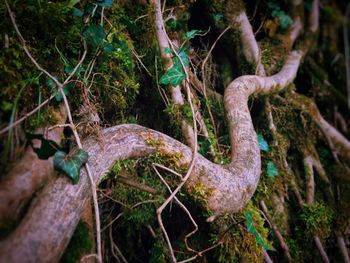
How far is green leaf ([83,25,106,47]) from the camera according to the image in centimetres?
143

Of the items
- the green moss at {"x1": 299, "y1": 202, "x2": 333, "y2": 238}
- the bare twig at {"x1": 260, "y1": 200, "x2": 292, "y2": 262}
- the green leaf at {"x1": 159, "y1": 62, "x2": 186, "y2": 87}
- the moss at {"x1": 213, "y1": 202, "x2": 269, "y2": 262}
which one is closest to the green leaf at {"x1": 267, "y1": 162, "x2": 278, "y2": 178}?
the bare twig at {"x1": 260, "y1": 200, "x2": 292, "y2": 262}

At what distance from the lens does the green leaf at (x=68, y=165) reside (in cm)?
110

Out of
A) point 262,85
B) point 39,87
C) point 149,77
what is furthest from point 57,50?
point 262,85

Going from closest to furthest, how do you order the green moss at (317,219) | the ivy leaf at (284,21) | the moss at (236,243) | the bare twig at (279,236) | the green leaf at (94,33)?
1. the green leaf at (94,33)
2. the moss at (236,243)
3. the bare twig at (279,236)
4. the green moss at (317,219)
5. the ivy leaf at (284,21)

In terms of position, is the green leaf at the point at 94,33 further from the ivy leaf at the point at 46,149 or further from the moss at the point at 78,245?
the moss at the point at 78,245

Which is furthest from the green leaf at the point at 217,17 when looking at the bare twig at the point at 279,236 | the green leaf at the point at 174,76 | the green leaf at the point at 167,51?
the bare twig at the point at 279,236

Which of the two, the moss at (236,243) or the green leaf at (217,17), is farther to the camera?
the green leaf at (217,17)

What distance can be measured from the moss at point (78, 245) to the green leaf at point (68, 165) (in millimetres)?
344

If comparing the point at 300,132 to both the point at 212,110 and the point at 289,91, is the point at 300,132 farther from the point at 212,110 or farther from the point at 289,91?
the point at 212,110

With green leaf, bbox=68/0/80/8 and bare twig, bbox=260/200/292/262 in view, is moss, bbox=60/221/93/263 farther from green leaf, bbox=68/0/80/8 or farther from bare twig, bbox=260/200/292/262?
bare twig, bbox=260/200/292/262

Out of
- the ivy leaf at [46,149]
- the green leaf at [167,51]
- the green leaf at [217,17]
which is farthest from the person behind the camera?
the green leaf at [217,17]

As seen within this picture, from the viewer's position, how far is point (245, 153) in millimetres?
1694

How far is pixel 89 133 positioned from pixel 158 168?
429 mm

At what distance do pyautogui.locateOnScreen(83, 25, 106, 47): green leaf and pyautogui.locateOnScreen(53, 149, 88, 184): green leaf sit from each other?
0.67 metres
